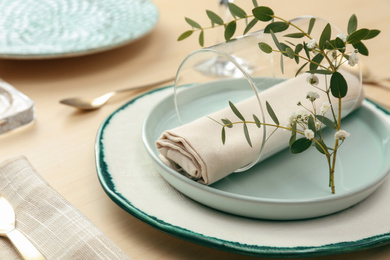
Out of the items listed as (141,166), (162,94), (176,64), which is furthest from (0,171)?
(176,64)

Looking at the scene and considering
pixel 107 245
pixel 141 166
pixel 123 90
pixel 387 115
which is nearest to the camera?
pixel 107 245

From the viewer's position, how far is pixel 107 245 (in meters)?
0.38

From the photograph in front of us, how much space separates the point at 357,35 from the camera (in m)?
0.39

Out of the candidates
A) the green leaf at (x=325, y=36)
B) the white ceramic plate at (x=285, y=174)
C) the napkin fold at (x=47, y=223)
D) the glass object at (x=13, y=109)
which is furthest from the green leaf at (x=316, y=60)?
the glass object at (x=13, y=109)

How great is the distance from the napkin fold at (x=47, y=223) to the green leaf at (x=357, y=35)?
252mm

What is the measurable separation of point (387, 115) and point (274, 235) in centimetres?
29

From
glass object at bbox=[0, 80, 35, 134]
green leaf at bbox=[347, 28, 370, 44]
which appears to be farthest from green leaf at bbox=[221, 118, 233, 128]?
glass object at bbox=[0, 80, 35, 134]

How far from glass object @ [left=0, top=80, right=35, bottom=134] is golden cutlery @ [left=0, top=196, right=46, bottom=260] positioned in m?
0.17

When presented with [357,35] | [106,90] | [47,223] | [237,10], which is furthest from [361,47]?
[106,90]

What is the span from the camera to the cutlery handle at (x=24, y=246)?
0.37 metres

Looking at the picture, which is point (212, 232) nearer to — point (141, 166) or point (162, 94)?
point (141, 166)

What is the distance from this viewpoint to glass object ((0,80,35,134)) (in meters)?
0.58

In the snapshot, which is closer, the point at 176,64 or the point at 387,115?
the point at 387,115

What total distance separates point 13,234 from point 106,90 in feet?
1.12
